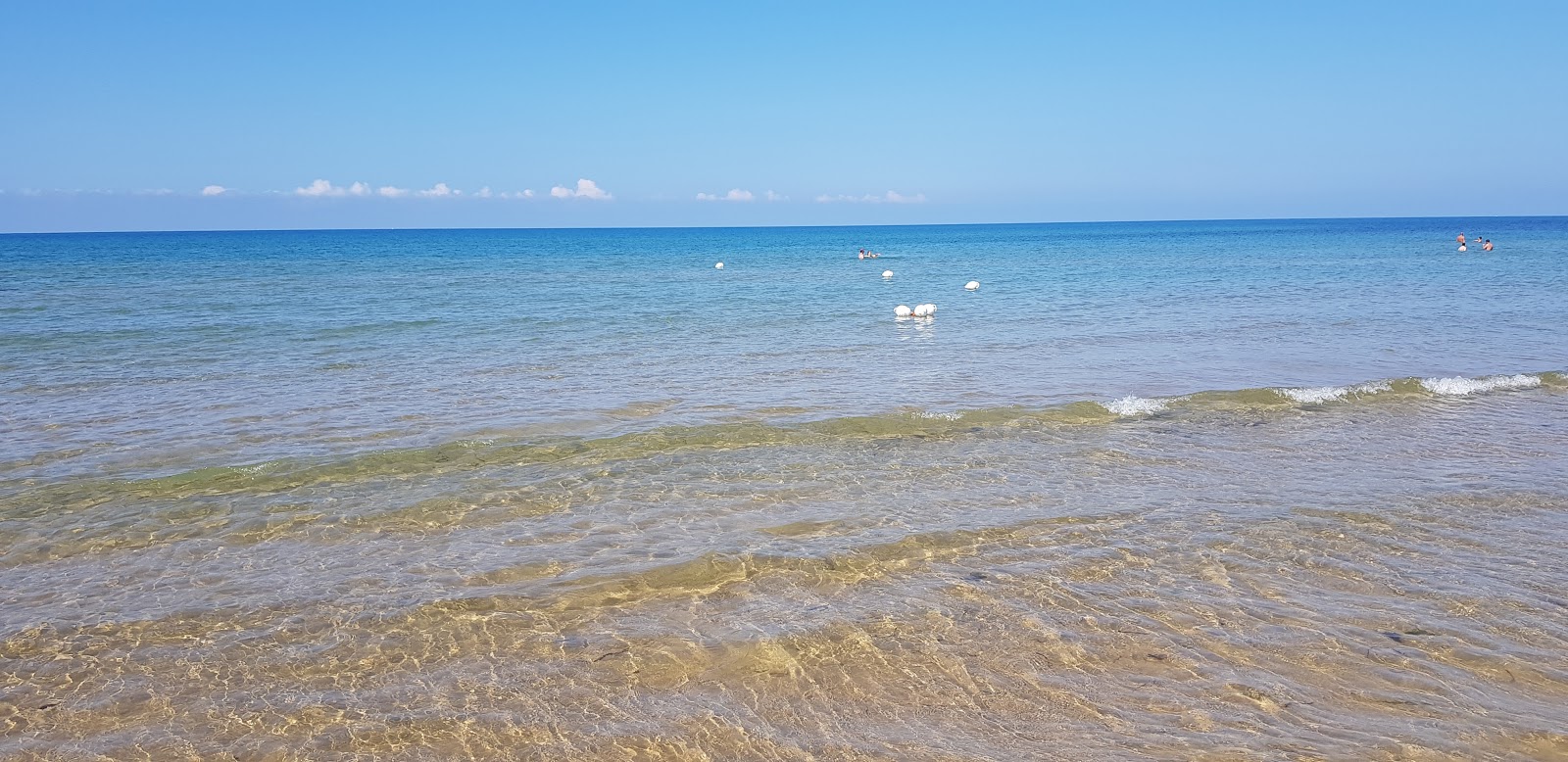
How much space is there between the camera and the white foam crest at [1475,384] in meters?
13.8

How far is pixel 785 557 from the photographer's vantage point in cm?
717

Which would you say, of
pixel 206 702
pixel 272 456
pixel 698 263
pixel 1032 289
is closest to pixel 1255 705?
pixel 206 702

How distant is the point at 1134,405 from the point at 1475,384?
5.53 meters

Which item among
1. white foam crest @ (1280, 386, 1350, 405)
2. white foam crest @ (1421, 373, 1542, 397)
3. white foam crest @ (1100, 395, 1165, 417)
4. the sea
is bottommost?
the sea

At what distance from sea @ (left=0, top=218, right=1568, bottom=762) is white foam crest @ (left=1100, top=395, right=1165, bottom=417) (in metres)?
0.07

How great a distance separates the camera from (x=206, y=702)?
16.5ft

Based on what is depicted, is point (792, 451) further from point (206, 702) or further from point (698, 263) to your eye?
point (698, 263)

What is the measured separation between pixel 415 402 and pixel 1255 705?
1136cm

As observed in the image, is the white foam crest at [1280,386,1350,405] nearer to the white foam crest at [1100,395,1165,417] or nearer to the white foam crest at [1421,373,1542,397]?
the white foam crest at [1421,373,1542,397]

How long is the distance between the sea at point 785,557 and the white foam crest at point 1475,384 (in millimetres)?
106

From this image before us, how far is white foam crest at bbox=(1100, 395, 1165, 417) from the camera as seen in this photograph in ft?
41.0

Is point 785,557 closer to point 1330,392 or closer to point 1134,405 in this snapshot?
point 1134,405

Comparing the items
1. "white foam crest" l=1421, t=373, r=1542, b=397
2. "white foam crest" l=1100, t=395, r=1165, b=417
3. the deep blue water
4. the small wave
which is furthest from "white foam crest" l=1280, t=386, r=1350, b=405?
"white foam crest" l=1100, t=395, r=1165, b=417

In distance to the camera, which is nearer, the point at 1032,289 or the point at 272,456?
the point at 272,456
